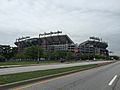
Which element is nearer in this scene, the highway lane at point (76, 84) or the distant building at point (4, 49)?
the highway lane at point (76, 84)

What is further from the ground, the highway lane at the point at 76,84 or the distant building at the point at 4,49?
the distant building at the point at 4,49

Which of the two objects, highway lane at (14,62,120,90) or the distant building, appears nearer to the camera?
highway lane at (14,62,120,90)

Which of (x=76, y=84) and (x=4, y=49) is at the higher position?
(x=4, y=49)

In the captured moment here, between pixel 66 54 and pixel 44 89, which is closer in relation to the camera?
pixel 44 89

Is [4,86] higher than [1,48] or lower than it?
lower

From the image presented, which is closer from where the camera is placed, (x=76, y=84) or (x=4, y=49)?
(x=76, y=84)

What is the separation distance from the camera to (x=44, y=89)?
515 inches

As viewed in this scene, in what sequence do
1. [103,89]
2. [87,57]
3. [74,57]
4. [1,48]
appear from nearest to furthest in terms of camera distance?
[103,89] → [1,48] → [74,57] → [87,57]

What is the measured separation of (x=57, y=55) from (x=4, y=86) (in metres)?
134

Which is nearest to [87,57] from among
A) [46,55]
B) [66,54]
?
[66,54]

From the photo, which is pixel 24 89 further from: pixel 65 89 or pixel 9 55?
pixel 9 55

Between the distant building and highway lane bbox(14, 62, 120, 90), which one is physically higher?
the distant building

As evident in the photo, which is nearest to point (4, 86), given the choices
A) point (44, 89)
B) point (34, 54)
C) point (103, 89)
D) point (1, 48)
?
point (44, 89)

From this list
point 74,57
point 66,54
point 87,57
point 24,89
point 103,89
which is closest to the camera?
point 24,89
